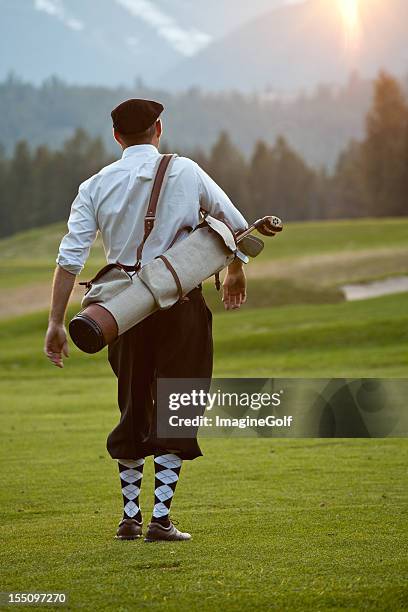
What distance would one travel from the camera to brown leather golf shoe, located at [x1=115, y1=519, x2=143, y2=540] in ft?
19.6

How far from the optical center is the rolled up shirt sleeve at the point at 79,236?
5.76m

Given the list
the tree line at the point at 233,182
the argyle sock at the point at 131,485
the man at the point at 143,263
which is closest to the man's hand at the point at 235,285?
the man at the point at 143,263

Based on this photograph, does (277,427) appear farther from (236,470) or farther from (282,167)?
(282,167)

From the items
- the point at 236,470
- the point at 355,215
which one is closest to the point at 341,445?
the point at 236,470

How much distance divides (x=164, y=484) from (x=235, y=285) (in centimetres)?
115

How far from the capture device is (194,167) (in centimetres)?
588

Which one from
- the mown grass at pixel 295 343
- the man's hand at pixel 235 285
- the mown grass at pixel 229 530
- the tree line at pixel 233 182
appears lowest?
the mown grass at pixel 295 343

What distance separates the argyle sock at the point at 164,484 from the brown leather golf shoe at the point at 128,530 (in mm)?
162

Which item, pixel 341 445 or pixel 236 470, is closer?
pixel 236 470

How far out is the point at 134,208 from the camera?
5.86 m

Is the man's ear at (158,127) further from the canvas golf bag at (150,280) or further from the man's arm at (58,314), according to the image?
the man's arm at (58,314)

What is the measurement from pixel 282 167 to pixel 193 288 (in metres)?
123

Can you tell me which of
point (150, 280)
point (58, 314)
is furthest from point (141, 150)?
point (58, 314)

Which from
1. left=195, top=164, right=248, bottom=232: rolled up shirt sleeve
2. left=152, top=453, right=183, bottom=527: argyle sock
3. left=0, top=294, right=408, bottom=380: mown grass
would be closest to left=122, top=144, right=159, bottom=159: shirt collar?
left=195, top=164, right=248, bottom=232: rolled up shirt sleeve
